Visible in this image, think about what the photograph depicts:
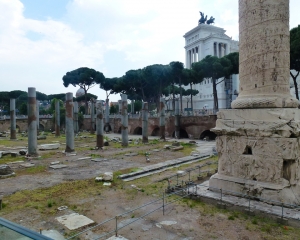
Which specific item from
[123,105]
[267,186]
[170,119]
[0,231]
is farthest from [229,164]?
[170,119]

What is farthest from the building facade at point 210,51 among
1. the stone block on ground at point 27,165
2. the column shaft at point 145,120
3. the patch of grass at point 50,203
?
the patch of grass at point 50,203

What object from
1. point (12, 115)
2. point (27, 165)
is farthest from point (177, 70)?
point (27, 165)

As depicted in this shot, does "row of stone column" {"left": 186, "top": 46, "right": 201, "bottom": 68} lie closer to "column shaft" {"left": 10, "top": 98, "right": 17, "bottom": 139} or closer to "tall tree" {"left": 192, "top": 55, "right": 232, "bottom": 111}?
"tall tree" {"left": 192, "top": 55, "right": 232, "bottom": 111}

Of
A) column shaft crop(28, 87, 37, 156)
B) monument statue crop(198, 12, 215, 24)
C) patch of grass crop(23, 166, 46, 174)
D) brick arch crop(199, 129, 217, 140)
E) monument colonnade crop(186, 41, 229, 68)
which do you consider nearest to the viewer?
patch of grass crop(23, 166, 46, 174)

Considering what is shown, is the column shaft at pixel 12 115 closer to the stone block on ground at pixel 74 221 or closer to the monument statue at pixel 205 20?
the stone block on ground at pixel 74 221

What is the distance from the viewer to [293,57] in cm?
2180

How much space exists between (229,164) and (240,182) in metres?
0.58

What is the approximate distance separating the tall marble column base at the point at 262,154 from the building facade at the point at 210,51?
4265cm

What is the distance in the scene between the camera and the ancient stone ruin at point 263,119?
20.5ft

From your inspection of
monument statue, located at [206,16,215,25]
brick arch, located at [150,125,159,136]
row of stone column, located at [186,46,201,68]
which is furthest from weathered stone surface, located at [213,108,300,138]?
monument statue, located at [206,16,215,25]

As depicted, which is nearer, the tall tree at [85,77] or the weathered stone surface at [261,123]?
the weathered stone surface at [261,123]

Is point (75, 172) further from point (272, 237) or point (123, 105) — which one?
point (123, 105)

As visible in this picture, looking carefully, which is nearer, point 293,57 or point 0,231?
point 0,231

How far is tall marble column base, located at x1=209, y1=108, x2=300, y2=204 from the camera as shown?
6.20m
